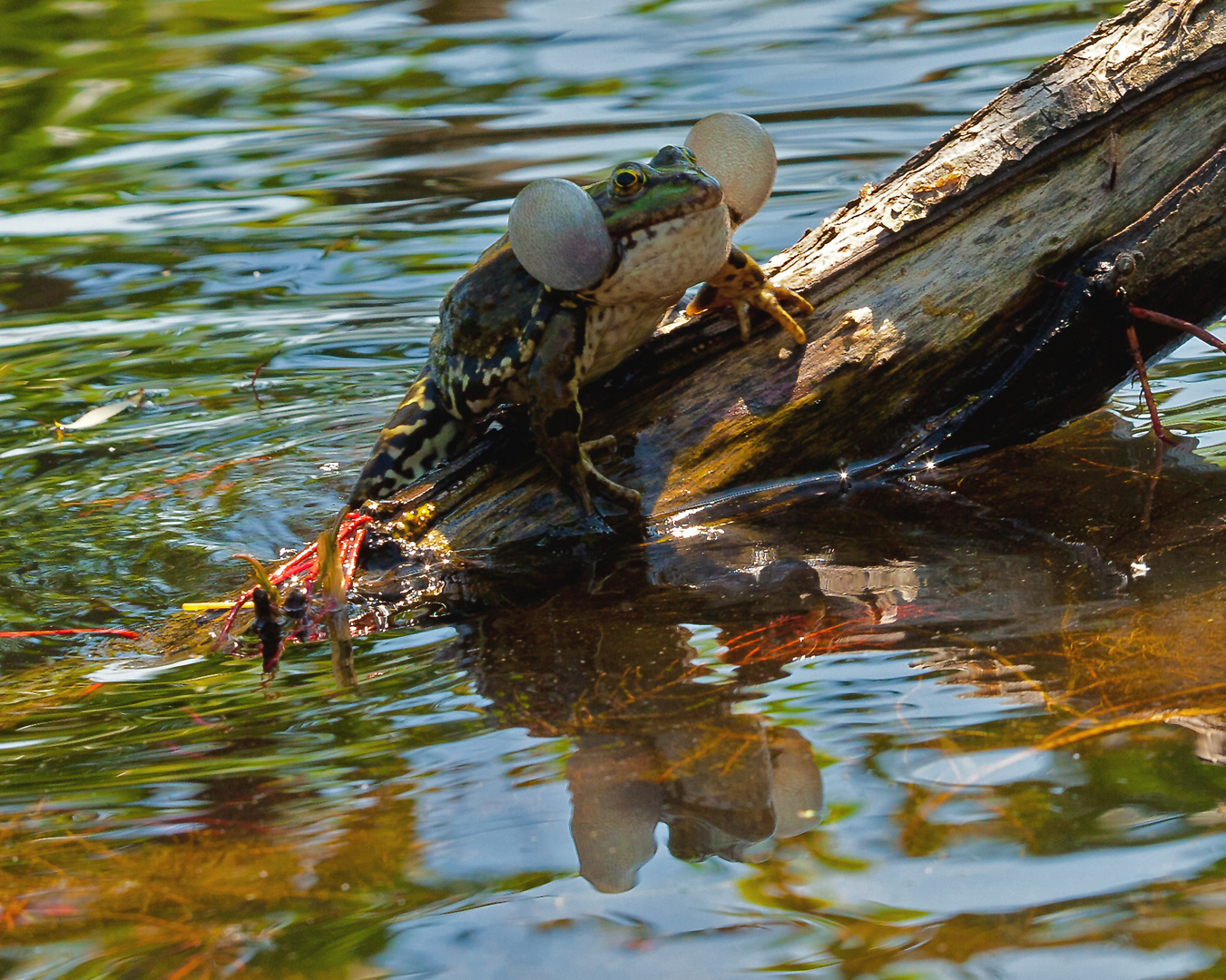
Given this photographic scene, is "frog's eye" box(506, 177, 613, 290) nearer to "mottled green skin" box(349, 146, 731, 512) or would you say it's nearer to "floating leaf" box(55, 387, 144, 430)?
"mottled green skin" box(349, 146, 731, 512)

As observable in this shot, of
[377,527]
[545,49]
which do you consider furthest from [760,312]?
[545,49]

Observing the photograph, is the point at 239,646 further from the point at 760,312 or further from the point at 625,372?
the point at 760,312

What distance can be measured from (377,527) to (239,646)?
69 cm

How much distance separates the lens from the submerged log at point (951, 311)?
4164 millimetres

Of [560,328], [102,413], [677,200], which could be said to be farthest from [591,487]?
[102,413]

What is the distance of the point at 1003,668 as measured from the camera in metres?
3.01

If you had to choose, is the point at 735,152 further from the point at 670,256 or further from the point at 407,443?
the point at 407,443

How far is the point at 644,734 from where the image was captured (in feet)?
9.62

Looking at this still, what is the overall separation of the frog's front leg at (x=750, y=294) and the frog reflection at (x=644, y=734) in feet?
3.44

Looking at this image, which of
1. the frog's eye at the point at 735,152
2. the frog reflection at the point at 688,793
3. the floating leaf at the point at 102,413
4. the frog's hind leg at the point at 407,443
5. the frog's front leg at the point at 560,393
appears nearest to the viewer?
the frog reflection at the point at 688,793

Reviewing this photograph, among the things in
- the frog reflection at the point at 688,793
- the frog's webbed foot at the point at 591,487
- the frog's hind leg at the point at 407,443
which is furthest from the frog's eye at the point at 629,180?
the frog reflection at the point at 688,793

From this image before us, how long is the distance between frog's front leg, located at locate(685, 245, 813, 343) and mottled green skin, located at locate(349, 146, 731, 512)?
19cm

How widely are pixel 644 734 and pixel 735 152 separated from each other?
222 centimetres

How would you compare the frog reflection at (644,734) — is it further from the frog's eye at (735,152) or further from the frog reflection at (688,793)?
the frog's eye at (735,152)
